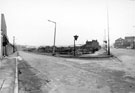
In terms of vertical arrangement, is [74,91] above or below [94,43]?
below

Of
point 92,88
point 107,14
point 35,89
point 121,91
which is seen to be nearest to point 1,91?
point 35,89

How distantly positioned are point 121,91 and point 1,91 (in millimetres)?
4861

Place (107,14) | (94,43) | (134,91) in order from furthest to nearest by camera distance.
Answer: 1. (94,43)
2. (107,14)
3. (134,91)

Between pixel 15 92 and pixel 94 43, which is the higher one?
pixel 94 43

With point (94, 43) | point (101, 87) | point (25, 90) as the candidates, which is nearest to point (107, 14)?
point (101, 87)

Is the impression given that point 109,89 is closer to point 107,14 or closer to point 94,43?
point 107,14

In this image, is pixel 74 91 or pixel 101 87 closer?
pixel 74 91

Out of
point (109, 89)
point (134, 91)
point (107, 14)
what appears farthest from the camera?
point (107, 14)

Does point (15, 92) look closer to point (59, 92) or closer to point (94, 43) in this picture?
point (59, 92)

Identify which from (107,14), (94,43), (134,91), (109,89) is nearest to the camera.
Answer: (134,91)

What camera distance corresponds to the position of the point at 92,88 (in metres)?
5.19

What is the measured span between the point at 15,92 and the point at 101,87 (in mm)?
3592

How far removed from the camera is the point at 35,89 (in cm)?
522

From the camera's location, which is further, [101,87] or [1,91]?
[101,87]
